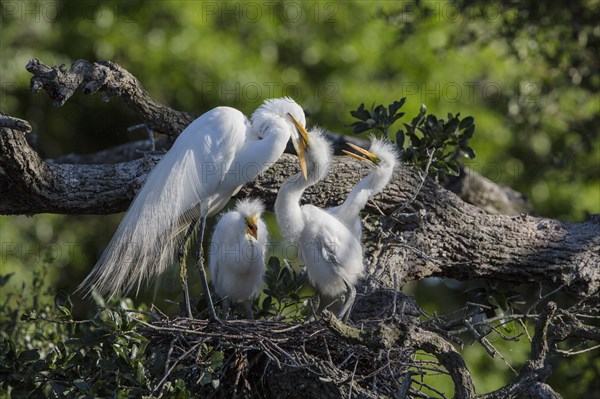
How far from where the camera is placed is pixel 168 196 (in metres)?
3.51

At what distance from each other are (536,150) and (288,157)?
4.65 meters

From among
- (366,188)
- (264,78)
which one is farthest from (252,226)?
(264,78)

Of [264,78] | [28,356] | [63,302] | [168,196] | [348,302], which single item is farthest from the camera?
[264,78]

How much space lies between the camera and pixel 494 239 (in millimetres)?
3730

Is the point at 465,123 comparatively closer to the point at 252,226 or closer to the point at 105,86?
the point at 252,226

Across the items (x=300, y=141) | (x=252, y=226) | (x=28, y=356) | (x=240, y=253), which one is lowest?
(x=28, y=356)

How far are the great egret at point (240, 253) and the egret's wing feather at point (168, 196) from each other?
12.6 inches

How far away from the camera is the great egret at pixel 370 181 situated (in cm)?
345

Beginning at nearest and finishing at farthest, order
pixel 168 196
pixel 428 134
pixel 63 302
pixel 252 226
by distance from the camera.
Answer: pixel 63 302 → pixel 168 196 → pixel 428 134 → pixel 252 226

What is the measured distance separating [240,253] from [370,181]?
86cm

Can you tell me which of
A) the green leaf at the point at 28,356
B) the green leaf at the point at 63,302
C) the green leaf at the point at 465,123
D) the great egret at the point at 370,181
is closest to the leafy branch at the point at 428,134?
the green leaf at the point at 465,123

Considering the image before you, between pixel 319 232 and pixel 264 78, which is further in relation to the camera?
pixel 264 78

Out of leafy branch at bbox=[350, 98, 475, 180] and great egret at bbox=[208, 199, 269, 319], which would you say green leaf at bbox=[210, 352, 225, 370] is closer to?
great egret at bbox=[208, 199, 269, 319]

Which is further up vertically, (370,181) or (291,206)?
(370,181)
